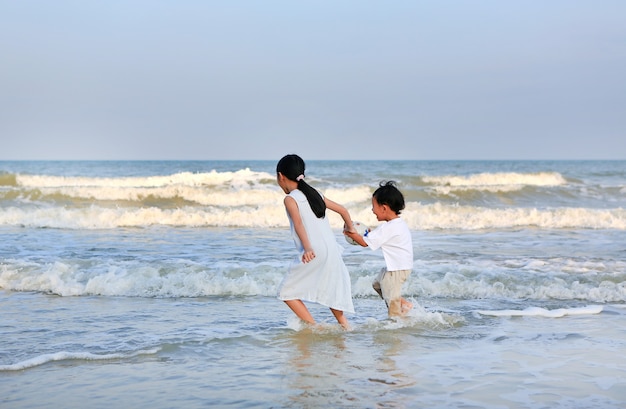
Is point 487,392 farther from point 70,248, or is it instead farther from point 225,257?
point 70,248

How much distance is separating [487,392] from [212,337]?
2.46m

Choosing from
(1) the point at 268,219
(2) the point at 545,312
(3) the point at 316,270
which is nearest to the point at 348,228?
(3) the point at 316,270

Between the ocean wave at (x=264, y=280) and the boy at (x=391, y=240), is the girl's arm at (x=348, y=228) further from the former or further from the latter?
the ocean wave at (x=264, y=280)

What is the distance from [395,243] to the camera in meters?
6.07

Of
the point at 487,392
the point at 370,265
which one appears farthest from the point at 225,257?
the point at 487,392

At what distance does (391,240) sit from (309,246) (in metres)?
0.80

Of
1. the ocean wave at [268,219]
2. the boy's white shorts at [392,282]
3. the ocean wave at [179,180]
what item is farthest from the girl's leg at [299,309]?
the ocean wave at [179,180]

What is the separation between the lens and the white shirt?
5957 millimetres

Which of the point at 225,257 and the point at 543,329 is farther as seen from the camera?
the point at 225,257

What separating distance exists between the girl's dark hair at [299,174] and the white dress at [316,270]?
5cm

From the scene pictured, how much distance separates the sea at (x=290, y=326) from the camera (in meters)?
4.53

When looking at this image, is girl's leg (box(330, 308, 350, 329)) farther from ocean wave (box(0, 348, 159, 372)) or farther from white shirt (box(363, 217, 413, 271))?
ocean wave (box(0, 348, 159, 372))

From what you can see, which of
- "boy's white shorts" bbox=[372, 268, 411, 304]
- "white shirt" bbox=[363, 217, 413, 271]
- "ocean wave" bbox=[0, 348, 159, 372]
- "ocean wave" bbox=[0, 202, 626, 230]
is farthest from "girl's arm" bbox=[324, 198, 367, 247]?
"ocean wave" bbox=[0, 202, 626, 230]

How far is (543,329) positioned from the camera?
6.43 m
